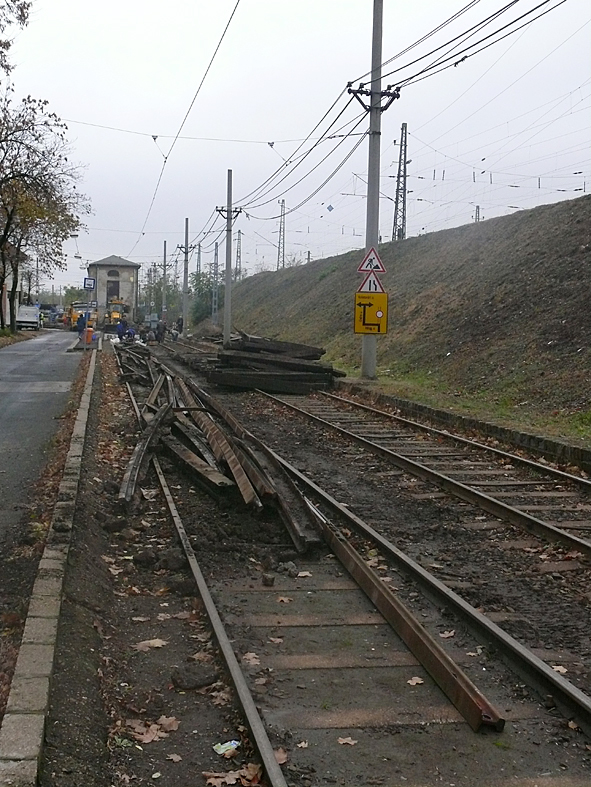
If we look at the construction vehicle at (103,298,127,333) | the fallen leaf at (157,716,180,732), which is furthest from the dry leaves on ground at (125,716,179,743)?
the construction vehicle at (103,298,127,333)

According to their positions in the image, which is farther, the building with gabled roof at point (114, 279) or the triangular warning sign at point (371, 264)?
the building with gabled roof at point (114, 279)

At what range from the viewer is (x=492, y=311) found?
25.7m

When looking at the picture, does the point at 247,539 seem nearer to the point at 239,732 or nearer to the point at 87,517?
the point at 87,517

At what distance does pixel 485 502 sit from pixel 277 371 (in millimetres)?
14985

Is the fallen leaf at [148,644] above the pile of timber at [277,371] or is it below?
below

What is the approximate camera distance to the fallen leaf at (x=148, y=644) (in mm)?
5474

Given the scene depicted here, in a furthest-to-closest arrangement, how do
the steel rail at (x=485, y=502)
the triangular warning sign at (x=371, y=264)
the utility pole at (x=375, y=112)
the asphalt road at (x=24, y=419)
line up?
the utility pole at (x=375, y=112) → the triangular warning sign at (x=371, y=264) → the asphalt road at (x=24, y=419) → the steel rail at (x=485, y=502)

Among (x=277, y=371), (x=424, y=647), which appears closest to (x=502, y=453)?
(x=424, y=647)

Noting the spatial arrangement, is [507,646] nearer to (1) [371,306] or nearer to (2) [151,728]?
(2) [151,728]

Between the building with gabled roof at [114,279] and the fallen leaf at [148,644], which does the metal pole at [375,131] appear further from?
the building with gabled roof at [114,279]

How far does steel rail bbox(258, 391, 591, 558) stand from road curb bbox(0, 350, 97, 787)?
4.30 meters

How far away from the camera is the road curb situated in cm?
363

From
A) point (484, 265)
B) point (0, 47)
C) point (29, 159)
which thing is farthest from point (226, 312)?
point (0, 47)

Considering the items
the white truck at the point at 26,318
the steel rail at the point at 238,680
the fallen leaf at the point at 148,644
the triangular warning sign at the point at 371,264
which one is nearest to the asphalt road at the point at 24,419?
the steel rail at the point at 238,680
